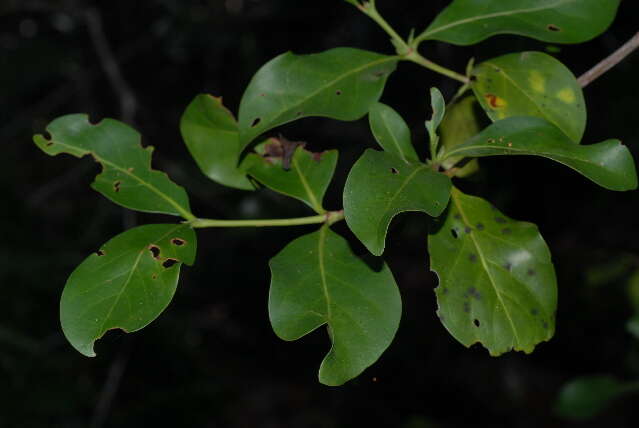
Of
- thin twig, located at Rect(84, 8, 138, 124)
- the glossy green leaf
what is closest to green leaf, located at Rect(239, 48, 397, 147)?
thin twig, located at Rect(84, 8, 138, 124)

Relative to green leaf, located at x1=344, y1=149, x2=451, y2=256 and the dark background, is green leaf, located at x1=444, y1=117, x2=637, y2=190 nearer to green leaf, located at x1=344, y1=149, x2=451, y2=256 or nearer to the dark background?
green leaf, located at x1=344, y1=149, x2=451, y2=256

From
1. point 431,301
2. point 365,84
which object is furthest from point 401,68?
point 431,301

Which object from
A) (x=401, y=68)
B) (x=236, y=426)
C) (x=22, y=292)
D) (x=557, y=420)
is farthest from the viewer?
(x=236, y=426)

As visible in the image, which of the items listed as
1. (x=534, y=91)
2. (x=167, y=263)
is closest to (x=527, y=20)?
(x=534, y=91)

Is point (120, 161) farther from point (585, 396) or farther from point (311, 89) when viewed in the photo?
point (585, 396)

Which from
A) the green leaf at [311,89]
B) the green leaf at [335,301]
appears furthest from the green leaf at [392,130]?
the green leaf at [335,301]

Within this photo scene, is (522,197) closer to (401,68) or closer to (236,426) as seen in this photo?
(401,68)
